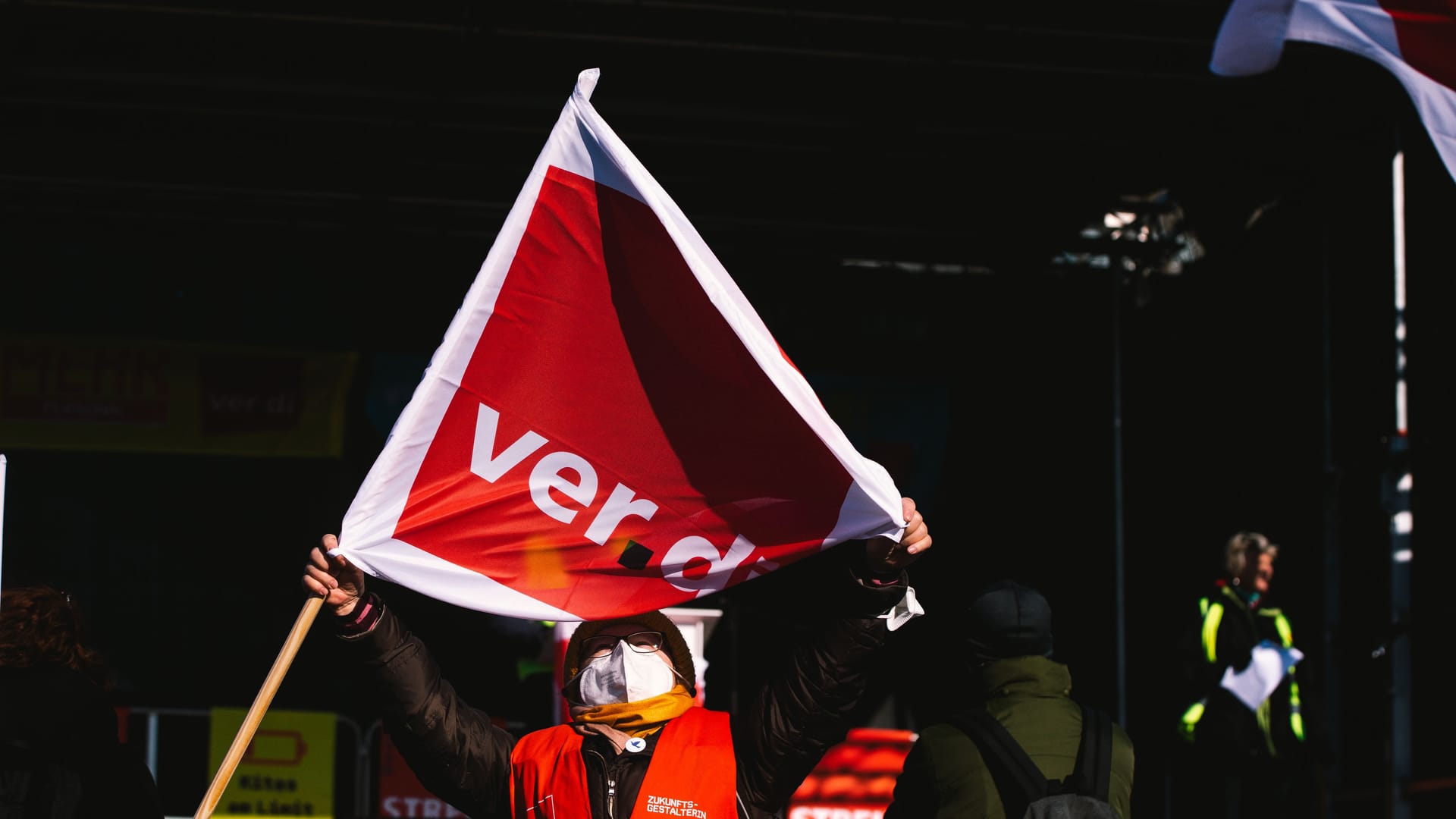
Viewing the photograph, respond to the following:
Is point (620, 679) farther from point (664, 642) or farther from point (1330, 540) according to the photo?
point (1330, 540)

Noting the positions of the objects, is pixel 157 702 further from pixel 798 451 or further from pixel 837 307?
pixel 798 451

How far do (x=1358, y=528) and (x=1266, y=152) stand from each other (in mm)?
2297

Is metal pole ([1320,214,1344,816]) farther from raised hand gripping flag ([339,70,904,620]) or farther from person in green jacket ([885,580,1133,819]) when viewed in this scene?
raised hand gripping flag ([339,70,904,620])

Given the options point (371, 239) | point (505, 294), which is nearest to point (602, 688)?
point (505, 294)

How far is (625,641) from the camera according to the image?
12.3 feet

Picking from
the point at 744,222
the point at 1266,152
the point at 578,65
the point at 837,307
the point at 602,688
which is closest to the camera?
the point at 602,688

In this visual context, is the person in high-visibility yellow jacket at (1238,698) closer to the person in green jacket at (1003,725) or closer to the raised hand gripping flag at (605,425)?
the person in green jacket at (1003,725)

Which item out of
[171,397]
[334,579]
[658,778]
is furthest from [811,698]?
[171,397]

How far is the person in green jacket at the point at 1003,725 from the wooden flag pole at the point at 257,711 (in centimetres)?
140

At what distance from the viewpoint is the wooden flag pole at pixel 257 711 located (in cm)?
327

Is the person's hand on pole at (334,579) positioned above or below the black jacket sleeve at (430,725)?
above

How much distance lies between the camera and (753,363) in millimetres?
3846

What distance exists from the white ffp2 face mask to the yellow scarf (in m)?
0.02

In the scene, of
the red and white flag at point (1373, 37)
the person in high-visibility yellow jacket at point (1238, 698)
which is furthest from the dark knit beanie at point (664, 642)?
the person in high-visibility yellow jacket at point (1238, 698)
